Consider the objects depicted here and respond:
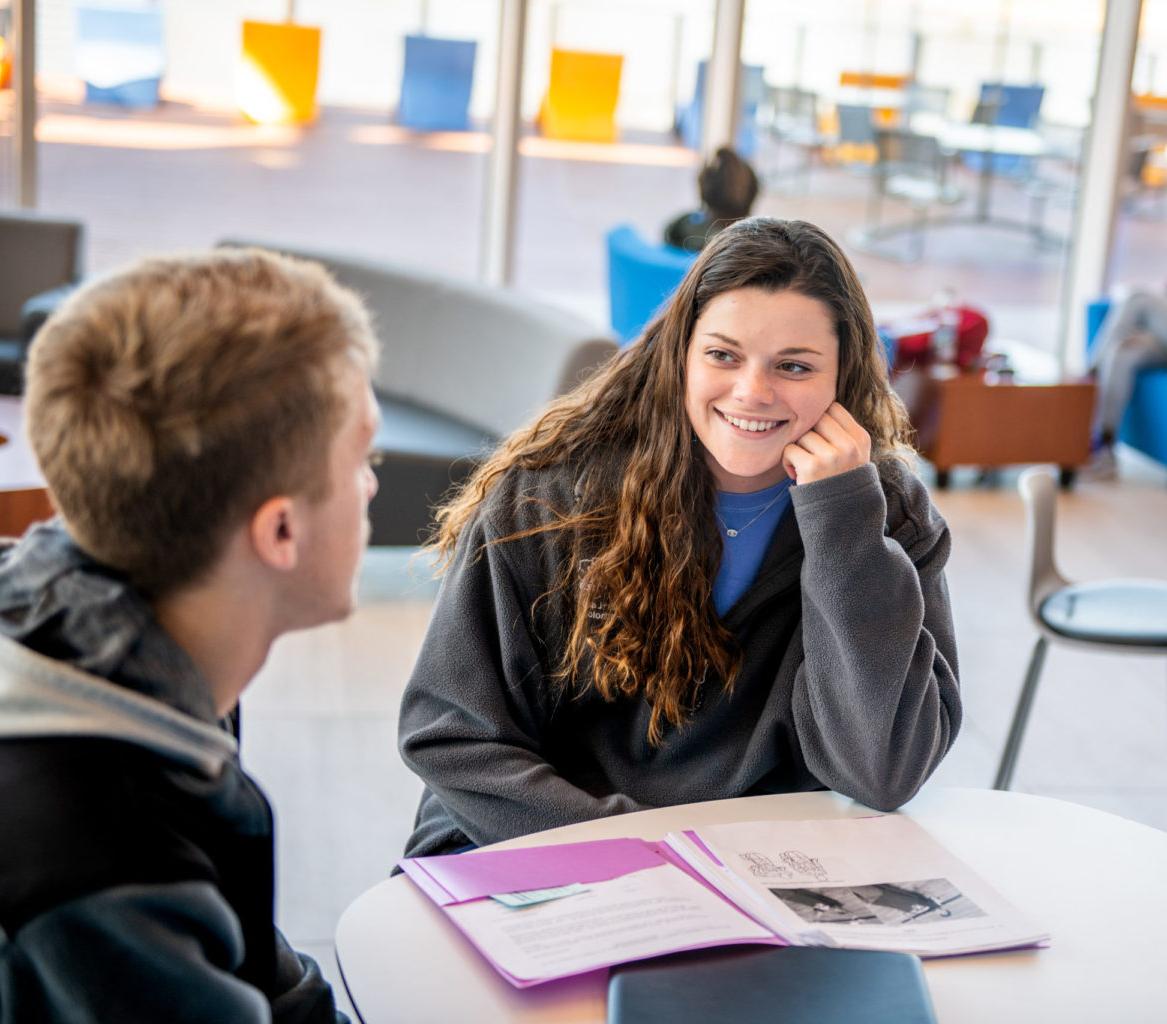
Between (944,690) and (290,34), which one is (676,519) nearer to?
(944,690)

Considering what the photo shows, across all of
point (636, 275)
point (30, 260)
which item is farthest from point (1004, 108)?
point (30, 260)

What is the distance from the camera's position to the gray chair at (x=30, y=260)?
589 cm

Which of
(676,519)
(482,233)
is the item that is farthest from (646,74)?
(676,519)

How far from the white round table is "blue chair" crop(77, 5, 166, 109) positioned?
19.9 ft

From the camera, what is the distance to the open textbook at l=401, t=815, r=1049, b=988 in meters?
1.41

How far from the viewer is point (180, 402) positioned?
1.09 metres

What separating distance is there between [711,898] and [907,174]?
264 inches

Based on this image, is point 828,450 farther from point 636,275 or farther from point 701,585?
point 636,275

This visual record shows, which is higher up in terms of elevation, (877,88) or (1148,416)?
(877,88)

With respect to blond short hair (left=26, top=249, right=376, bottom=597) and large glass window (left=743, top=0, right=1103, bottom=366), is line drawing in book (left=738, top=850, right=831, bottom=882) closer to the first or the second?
blond short hair (left=26, top=249, right=376, bottom=597)

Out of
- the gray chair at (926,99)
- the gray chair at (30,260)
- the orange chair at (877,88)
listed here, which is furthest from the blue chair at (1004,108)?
the gray chair at (30,260)

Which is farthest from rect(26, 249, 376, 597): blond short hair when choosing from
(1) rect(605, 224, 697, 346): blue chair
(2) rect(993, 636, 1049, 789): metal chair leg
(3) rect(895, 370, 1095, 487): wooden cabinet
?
(3) rect(895, 370, 1095, 487): wooden cabinet

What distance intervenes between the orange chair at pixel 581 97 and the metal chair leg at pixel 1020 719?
15.5 feet

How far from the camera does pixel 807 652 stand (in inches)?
75.0
